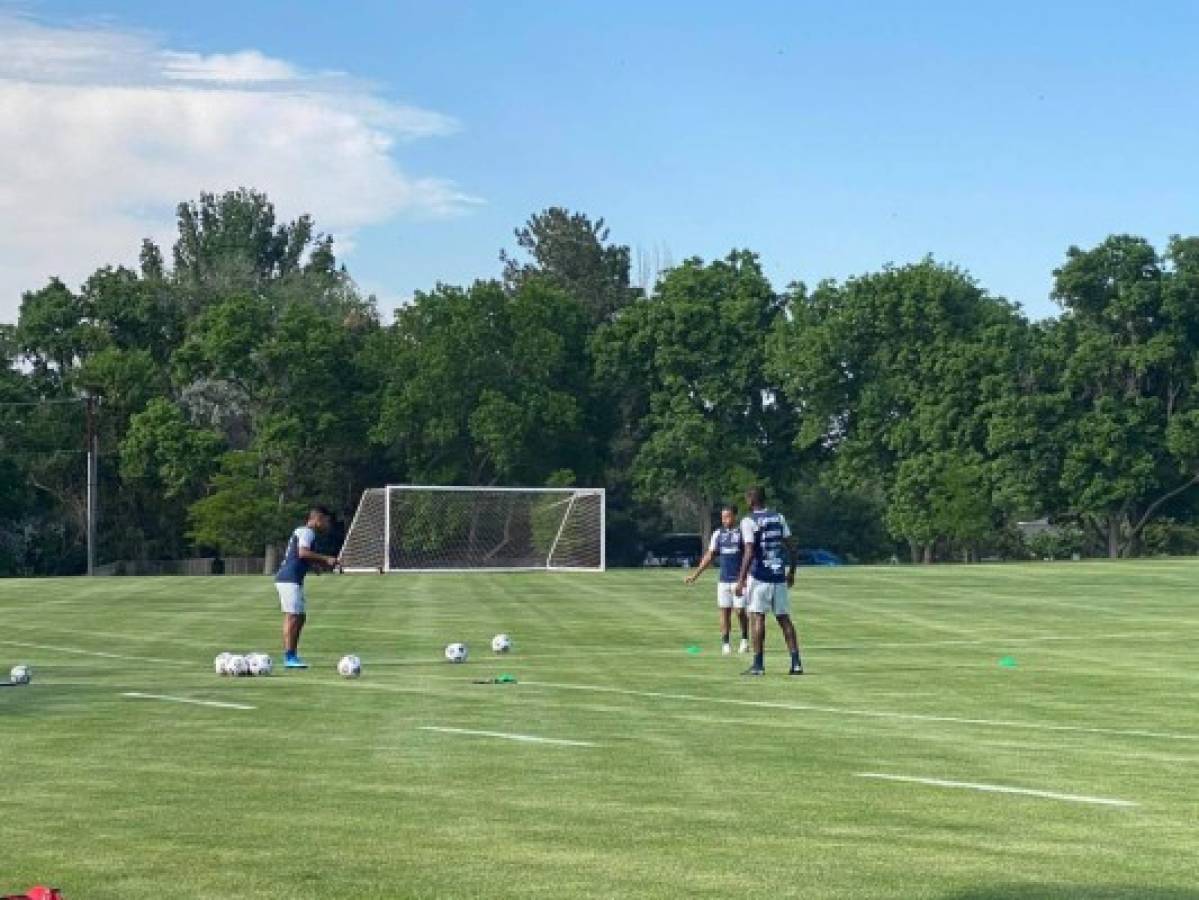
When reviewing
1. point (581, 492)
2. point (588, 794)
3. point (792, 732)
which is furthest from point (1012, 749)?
point (581, 492)

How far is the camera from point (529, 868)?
1038 centimetres

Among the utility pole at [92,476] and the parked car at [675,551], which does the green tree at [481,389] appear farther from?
the utility pole at [92,476]

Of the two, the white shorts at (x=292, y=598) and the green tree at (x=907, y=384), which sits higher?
the green tree at (x=907, y=384)

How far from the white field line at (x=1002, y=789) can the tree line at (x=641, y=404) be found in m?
88.7

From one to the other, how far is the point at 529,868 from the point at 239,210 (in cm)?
15804

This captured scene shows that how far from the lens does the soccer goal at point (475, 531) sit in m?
80.5

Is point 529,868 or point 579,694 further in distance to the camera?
point 579,694

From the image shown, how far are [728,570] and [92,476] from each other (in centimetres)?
7183

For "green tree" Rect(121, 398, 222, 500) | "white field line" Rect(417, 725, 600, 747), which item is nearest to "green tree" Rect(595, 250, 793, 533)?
"green tree" Rect(121, 398, 222, 500)

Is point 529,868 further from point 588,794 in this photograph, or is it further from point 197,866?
point 588,794

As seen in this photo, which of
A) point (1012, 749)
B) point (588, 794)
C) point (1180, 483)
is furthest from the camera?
point (1180, 483)

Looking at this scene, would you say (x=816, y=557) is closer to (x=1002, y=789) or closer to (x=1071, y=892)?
(x=1002, y=789)

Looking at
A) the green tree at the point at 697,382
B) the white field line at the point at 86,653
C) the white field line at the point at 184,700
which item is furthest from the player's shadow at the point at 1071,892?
the green tree at the point at 697,382

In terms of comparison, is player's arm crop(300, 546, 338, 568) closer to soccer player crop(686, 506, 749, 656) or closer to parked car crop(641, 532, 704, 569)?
soccer player crop(686, 506, 749, 656)
